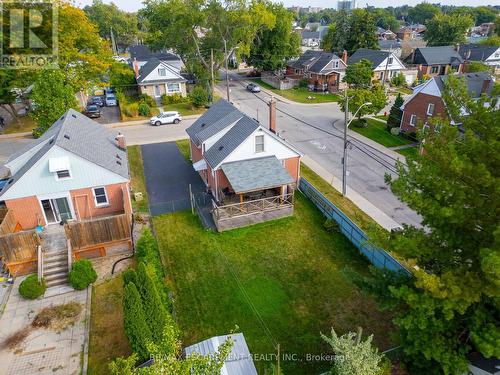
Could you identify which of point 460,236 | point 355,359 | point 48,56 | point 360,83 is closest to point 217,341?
point 355,359

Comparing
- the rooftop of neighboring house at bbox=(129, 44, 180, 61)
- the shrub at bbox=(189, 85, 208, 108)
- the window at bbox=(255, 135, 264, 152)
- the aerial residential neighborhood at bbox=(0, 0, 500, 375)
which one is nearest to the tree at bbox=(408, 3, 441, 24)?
the rooftop of neighboring house at bbox=(129, 44, 180, 61)

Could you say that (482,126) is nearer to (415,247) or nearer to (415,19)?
(415,247)

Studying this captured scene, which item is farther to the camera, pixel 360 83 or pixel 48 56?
pixel 360 83

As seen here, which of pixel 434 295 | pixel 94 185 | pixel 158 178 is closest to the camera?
pixel 434 295

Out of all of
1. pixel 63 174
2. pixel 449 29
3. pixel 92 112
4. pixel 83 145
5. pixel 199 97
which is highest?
pixel 449 29

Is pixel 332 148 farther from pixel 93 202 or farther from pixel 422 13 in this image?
pixel 422 13

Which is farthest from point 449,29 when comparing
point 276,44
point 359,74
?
point 359,74
